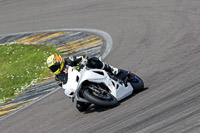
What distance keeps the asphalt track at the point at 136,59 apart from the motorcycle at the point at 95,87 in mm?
280

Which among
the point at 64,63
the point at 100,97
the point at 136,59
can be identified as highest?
the point at 64,63

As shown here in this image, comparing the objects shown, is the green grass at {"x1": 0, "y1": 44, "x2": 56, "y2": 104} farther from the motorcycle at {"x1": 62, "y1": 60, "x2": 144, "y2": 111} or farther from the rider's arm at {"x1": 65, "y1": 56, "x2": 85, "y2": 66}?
the motorcycle at {"x1": 62, "y1": 60, "x2": 144, "y2": 111}

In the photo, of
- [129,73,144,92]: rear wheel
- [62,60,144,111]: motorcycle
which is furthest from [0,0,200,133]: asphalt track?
[62,60,144,111]: motorcycle

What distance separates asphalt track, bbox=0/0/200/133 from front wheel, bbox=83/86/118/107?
9.3 inches

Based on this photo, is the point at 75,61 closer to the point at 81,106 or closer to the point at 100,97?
the point at 100,97

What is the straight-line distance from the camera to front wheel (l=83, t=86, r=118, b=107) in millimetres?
8789

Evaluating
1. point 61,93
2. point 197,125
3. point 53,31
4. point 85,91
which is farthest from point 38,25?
point 197,125

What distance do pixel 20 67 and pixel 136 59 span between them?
497 centimetres

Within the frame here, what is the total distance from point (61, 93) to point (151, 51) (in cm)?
315

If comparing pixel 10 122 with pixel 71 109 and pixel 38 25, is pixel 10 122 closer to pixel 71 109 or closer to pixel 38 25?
pixel 71 109

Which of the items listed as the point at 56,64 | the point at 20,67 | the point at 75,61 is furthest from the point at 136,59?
the point at 20,67

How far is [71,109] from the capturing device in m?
10.4

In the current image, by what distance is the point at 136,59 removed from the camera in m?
12.7

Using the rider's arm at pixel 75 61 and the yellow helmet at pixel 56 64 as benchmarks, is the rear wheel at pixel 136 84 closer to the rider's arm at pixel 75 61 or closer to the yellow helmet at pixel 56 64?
the rider's arm at pixel 75 61
